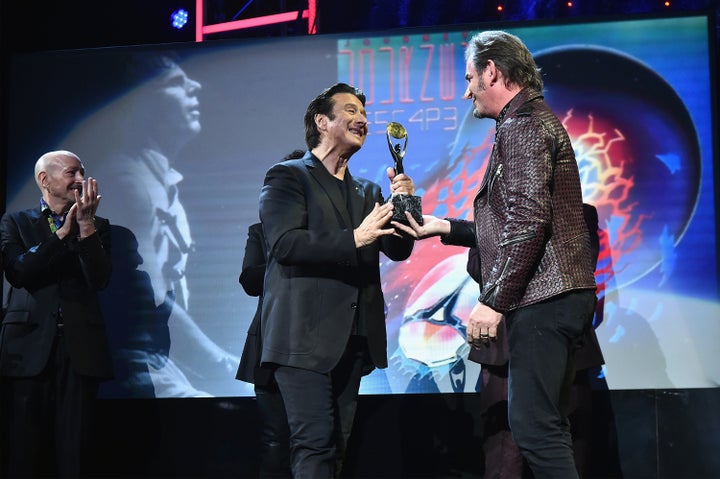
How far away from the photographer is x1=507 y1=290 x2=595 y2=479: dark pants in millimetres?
2445

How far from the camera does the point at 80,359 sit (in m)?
3.89

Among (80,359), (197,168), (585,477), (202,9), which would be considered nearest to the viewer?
(80,359)

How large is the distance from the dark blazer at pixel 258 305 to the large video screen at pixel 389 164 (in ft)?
2.17

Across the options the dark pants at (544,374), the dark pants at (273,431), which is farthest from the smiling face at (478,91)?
the dark pants at (273,431)

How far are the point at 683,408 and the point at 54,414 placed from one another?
9.97 feet

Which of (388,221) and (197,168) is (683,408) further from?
(197,168)

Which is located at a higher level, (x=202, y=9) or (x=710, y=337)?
(x=202, y=9)

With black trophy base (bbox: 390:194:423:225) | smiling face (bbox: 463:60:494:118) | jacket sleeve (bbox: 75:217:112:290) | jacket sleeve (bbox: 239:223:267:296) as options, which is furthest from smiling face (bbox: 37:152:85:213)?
smiling face (bbox: 463:60:494:118)

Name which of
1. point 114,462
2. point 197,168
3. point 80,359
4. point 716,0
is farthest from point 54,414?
point 716,0

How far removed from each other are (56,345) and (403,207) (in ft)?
6.17

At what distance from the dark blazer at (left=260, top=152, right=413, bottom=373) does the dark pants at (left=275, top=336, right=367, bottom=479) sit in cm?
6

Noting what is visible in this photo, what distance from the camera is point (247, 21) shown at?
5258 millimetres

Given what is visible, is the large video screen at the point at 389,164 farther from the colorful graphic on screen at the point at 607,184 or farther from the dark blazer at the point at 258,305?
the dark blazer at the point at 258,305

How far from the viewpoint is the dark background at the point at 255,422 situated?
4406mm
